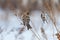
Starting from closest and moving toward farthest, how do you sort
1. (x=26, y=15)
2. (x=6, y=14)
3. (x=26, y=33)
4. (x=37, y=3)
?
(x=26, y=15)
(x=26, y=33)
(x=6, y=14)
(x=37, y=3)

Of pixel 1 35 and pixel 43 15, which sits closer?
pixel 43 15

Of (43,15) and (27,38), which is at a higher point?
(43,15)

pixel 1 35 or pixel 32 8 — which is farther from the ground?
pixel 32 8

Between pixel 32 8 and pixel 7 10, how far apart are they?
0.38 m

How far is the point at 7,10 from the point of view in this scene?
228cm

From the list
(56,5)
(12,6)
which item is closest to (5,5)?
(12,6)

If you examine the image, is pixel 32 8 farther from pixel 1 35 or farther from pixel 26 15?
pixel 26 15

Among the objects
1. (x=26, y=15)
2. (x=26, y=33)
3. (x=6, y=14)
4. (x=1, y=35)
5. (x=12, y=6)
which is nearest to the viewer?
(x=26, y=15)

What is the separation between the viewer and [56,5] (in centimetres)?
232

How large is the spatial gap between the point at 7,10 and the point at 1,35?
1.04 meters

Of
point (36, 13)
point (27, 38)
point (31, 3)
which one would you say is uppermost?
point (31, 3)

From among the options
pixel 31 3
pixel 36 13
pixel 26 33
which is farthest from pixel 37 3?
pixel 26 33

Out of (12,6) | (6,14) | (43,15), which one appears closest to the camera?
(43,15)

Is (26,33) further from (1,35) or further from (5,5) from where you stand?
(5,5)
